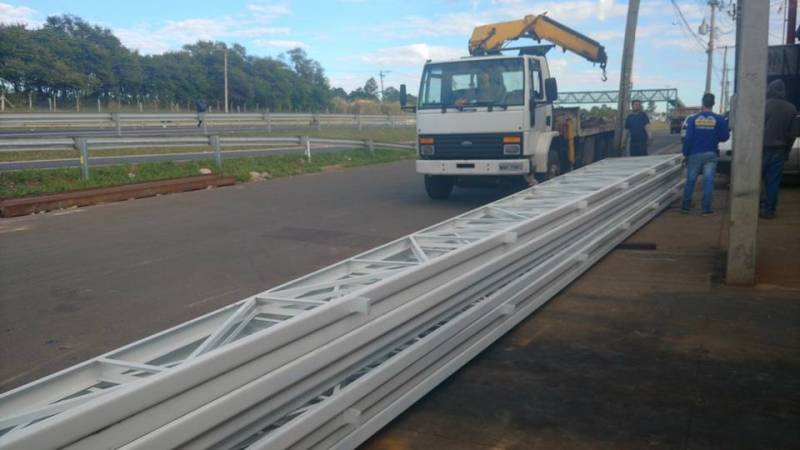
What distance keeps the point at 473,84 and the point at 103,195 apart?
715 cm

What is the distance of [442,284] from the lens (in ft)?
14.2

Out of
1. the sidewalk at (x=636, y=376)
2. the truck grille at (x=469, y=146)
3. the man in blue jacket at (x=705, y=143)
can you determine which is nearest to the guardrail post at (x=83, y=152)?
the truck grille at (x=469, y=146)

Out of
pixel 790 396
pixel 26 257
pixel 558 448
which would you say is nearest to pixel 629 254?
pixel 790 396

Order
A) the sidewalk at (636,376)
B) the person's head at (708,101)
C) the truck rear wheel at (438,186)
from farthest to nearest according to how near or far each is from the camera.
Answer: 1. the truck rear wheel at (438,186)
2. the person's head at (708,101)
3. the sidewalk at (636,376)

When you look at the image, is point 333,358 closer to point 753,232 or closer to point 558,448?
point 558,448

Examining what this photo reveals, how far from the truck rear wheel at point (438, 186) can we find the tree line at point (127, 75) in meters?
32.2

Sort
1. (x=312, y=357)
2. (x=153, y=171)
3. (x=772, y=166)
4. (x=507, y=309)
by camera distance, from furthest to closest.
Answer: (x=153, y=171) → (x=772, y=166) → (x=507, y=309) → (x=312, y=357)

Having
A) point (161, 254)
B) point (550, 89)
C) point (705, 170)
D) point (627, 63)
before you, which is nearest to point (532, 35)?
point (627, 63)

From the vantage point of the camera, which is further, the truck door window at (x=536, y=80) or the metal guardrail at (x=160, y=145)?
the metal guardrail at (x=160, y=145)

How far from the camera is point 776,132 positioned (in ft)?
29.4

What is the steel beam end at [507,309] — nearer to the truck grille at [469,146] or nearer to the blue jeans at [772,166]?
the blue jeans at [772,166]

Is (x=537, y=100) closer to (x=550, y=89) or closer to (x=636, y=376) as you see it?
(x=550, y=89)

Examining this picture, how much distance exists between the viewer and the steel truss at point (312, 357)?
2.47 meters

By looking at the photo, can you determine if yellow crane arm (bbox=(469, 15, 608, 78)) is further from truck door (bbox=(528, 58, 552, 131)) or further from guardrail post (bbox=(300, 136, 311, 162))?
guardrail post (bbox=(300, 136, 311, 162))
